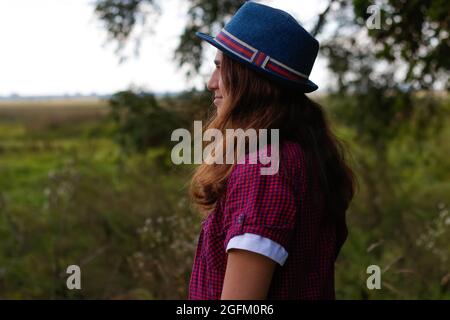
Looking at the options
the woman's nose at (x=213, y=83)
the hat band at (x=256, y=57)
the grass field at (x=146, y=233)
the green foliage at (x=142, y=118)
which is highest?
the green foliage at (x=142, y=118)

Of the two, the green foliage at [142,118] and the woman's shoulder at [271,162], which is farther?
the green foliage at [142,118]

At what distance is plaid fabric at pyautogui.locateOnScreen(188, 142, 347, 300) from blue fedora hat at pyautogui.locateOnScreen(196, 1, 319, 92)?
217mm

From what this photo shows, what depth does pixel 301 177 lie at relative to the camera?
1479 mm

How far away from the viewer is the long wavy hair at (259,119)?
1.56 meters

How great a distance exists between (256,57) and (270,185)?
1.23ft

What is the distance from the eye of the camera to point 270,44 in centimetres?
161

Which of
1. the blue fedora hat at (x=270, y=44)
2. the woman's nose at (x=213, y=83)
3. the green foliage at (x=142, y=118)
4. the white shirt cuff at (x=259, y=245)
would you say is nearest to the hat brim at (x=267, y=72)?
the blue fedora hat at (x=270, y=44)

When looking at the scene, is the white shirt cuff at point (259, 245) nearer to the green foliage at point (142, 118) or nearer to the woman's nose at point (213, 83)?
the woman's nose at point (213, 83)

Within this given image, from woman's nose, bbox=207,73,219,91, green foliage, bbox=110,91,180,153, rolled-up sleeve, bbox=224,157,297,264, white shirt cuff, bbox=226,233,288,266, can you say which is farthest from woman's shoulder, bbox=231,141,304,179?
green foliage, bbox=110,91,180,153

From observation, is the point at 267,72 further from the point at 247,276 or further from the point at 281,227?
the point at 247,276

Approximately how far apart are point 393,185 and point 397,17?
4212 millimetres

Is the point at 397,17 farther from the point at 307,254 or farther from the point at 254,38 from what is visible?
the point at 307,254

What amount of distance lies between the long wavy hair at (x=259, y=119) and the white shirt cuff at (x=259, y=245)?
20 centimetres

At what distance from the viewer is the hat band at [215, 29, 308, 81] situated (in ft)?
5.16
